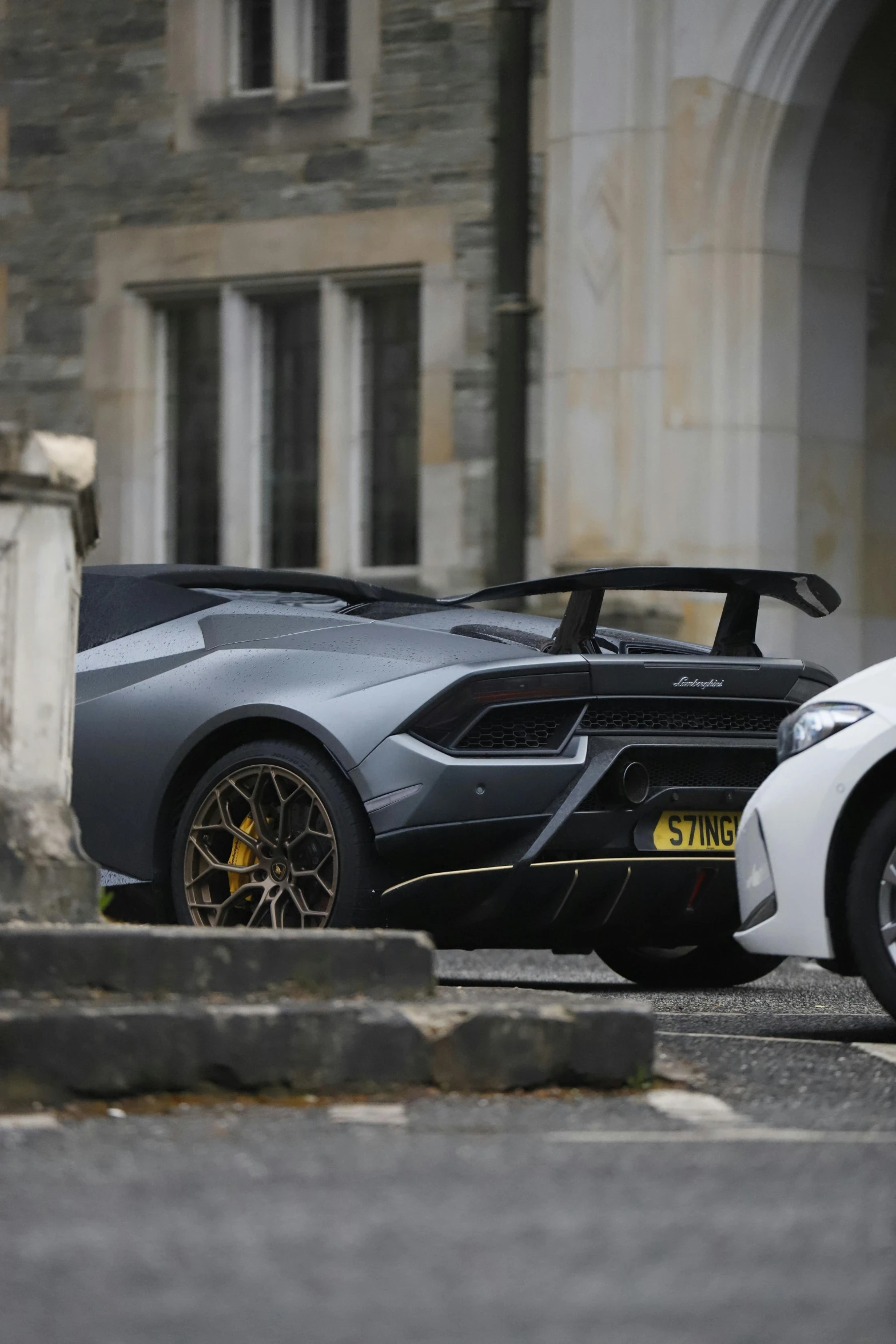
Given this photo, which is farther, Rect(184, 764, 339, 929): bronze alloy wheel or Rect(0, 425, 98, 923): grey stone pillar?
Rect(184, 764, 339, 929): bronze alloy wheel

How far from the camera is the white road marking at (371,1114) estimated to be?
16.1ft

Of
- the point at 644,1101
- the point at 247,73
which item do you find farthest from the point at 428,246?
the point at 644,1101

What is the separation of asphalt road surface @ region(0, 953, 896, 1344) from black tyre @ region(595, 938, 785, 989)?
2.74 metres

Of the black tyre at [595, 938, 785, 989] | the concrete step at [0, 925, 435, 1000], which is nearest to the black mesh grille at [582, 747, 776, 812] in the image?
the black tyre at [595, 938, 785, 989]

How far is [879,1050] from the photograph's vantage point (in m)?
6.23

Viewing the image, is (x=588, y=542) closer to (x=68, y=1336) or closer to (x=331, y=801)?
(x=331, y=801)

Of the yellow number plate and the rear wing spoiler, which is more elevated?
the rear wing spoiler

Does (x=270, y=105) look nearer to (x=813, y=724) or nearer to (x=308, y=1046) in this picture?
(x=813, y=724)

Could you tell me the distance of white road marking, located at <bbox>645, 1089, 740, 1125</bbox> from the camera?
4.98 m

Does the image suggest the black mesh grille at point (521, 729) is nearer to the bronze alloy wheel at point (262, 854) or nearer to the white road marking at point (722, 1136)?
the bronze alloy wheel at point (262, 854)

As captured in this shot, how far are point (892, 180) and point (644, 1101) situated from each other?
35.7ft

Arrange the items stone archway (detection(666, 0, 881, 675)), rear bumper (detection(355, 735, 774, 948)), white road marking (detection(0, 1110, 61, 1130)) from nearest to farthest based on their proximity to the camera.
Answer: white road marking (detection(0, 1110, 61, 1130))
rear bumper (detection(355, 735, 774, 948))
stone archway (detection(666, 0, 881, 675))

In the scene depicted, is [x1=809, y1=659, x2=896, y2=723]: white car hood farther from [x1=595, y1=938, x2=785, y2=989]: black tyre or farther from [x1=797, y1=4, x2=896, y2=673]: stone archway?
[x1=797, y1=4, x2=896, y2=673]: stone archway

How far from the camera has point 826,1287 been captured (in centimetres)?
349
